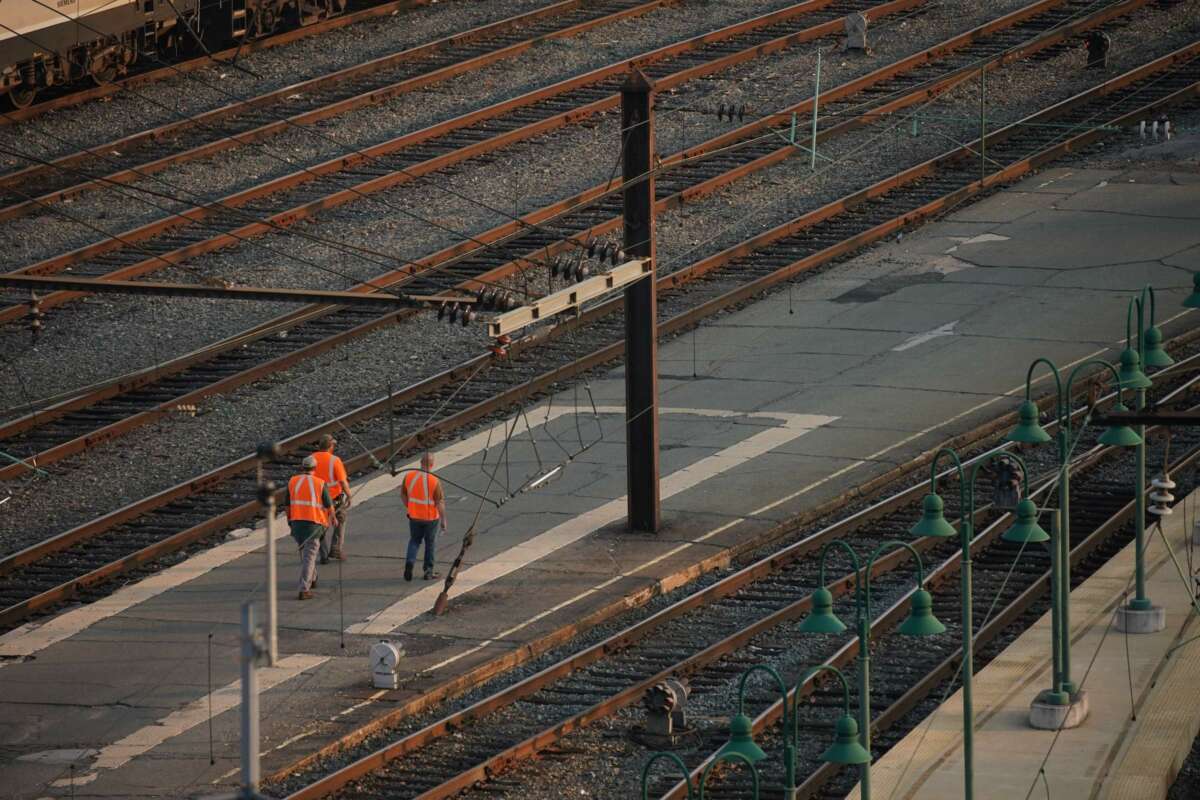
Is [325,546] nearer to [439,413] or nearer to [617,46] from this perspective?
[439,413]

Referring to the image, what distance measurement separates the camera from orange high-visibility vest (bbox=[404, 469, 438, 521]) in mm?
23828

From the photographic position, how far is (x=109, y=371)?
A: 29891 mm

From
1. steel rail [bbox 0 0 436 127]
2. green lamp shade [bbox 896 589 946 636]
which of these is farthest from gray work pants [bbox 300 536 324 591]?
steel rail [bbox 0 0 436 127]

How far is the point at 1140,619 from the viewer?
74.1 ft

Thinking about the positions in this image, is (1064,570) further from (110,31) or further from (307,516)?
(110,31)

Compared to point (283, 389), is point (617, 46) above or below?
above

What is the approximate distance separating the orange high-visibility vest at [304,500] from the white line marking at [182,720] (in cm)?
204

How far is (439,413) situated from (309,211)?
21.1ft

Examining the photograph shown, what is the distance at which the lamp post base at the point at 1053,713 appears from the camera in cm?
2017

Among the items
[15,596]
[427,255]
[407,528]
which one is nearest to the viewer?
[15,596]

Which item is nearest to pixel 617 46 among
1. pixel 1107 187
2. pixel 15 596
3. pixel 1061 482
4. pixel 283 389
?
pixel 1107 187

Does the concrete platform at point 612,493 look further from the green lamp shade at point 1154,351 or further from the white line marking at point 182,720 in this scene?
the green lamp shade at point 1154,351

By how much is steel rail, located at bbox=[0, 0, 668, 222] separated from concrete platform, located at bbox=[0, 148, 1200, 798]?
26.1 feet

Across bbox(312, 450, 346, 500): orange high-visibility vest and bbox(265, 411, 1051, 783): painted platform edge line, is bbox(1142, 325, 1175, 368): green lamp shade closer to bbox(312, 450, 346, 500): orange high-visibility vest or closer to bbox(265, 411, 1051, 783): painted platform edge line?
bbox(265, 411, 1051, 783): painted platform edge line
